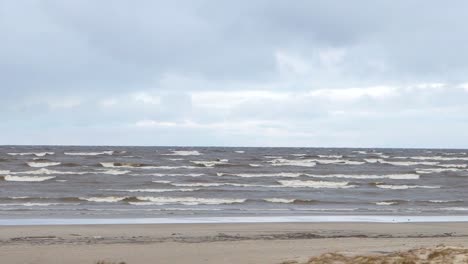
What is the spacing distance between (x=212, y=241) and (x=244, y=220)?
17.4 ft

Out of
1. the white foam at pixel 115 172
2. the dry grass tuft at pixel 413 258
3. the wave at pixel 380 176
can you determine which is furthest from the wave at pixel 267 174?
the dry grass tuft at pixel 413 258

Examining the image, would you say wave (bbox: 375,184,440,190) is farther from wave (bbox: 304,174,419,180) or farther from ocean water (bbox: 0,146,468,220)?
wave (bbox: 304,174,419,180)

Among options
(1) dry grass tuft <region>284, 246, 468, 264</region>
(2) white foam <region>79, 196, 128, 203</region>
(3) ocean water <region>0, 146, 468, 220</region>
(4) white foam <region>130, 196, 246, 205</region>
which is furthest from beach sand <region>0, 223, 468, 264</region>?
(2) white foam <region>79, 196, 128, 203</region>

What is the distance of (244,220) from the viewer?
58.9ft

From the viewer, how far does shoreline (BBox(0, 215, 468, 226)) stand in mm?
16984

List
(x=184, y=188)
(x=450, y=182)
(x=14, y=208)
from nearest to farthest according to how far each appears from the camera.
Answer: (x=14, y=208) < (x=184, y=188) < (x=450, y=182)

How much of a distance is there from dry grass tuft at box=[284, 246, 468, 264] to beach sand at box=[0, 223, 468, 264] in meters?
0.56

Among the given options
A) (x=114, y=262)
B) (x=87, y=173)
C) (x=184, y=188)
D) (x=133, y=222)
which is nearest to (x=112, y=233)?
(x=133, y=222)

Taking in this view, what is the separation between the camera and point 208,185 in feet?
110

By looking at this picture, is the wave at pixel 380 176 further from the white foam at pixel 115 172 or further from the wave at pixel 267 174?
the white foam at pixel 115 172

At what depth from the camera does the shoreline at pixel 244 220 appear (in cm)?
1698

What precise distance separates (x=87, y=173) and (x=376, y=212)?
2284cm

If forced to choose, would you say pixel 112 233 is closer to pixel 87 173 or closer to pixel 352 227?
pixel 352 227

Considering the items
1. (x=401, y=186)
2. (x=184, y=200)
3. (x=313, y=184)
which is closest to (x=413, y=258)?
(x=184, y=200)
